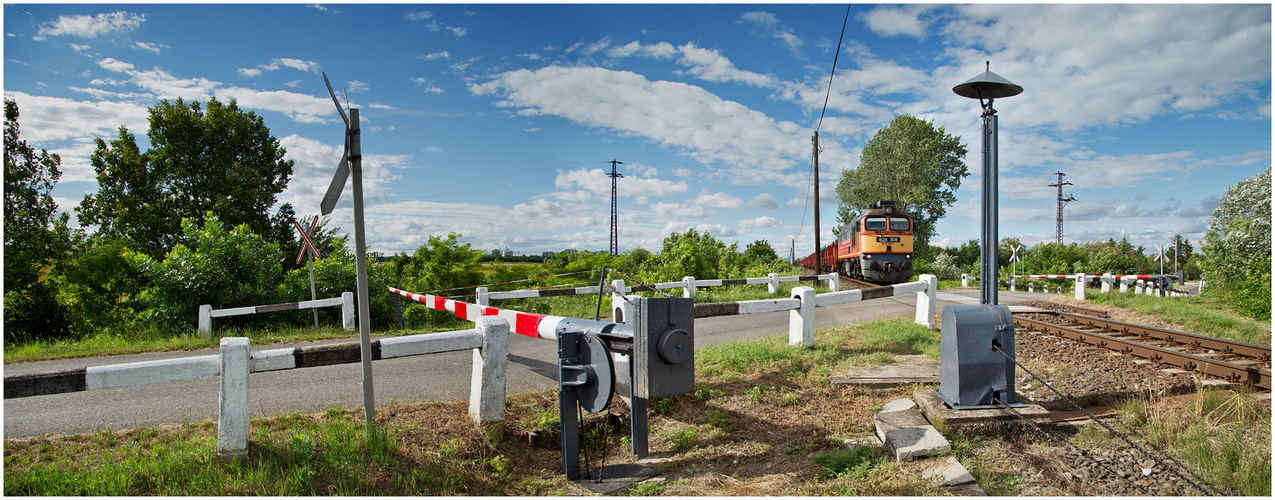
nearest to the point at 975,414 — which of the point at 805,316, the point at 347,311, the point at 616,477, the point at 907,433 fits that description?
the point at 907,433

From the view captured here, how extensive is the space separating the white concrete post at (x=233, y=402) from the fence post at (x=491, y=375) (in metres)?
1.30

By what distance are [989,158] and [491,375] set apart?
13.4ft

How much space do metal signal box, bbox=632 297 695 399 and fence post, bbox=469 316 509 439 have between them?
1.03 meters

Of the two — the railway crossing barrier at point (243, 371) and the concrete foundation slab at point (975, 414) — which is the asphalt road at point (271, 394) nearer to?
the railway crossing barrier at point (243, 371)

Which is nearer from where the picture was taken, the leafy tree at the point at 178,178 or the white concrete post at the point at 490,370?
the white concrete post at the point at 490,370

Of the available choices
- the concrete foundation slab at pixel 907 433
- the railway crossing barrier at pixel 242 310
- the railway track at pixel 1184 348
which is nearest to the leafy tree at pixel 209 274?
the railway crossing barrier at pixel 242 310

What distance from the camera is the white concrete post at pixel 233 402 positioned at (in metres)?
3.14

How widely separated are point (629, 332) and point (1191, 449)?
11.6 ft

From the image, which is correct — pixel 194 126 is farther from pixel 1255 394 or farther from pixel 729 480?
pixel 1255 394

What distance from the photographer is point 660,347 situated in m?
3.33

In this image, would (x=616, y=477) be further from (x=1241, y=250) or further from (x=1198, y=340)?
(x=1241, y=250)

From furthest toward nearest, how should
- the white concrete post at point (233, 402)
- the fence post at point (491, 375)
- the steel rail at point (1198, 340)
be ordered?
Result: the steel rail at point (1198, 340), the fence post at point (491, 375), the white concrete post at point (233, 402)

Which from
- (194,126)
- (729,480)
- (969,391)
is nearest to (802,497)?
(729,480)

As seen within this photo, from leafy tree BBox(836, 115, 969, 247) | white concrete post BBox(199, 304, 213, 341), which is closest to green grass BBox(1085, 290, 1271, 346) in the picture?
white concrete post BBox(199, 304, 213, 341)
